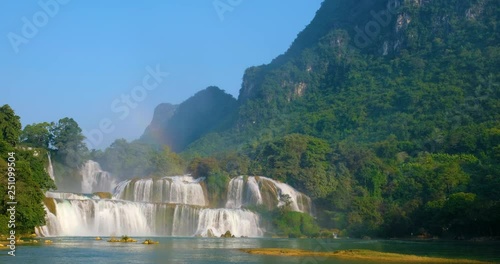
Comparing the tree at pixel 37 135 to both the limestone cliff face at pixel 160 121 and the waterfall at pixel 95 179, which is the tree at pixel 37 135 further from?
the limestone cliff face at pixel 160 121

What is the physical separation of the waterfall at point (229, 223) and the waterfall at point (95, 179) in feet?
63.9

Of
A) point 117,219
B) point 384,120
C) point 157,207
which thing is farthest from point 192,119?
point 117,219

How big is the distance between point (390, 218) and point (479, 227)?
8921 mm

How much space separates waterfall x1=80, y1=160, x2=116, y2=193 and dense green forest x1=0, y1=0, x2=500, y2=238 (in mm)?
1525

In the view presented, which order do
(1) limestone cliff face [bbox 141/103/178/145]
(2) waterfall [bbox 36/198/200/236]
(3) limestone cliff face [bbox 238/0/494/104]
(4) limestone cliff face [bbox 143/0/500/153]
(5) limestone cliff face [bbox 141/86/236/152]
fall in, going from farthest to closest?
(1) limestone cliff face [bbox 141/103/178/145] < (5) limestone cliff face [bbox 141/86/236/152] < (3) limestone cliff face [bbox 238/0/494/104] < (4) limestone cliff face [bbox 143/0/500/153] < (2) waterfall [bbox 36/198/200/236]

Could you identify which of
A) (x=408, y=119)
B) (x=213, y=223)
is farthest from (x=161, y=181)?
(x=408, y=119)

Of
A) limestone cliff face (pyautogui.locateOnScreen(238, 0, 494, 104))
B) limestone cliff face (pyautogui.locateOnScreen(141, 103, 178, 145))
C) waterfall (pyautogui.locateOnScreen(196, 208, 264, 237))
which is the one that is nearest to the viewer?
waterfall (pyautogui.locateOnScreen(196, 208, 264, 237))

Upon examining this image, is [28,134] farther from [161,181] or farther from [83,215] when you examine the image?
[83,215]

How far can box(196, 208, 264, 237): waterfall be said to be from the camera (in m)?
58.7

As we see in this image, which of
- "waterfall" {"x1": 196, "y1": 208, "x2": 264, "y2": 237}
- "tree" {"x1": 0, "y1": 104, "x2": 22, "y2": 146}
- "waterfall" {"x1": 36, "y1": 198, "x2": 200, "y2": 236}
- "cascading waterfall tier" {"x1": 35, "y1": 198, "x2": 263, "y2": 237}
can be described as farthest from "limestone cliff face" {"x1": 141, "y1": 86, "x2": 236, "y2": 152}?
"tree" {"x1": 0, "y1": 104, "x2": 22, "y2": 146}

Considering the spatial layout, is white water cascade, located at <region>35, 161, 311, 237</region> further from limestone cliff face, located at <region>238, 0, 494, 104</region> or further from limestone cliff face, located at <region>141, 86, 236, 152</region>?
limestone cliff face, located at <region>141, 86, 236, 152</region>

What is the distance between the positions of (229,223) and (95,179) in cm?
2197

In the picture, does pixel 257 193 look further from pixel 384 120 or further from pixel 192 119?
pixel 192 119

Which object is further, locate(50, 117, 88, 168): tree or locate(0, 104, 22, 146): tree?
locate(50, 117, 88, 168): tree
